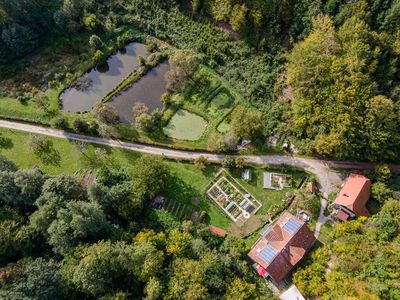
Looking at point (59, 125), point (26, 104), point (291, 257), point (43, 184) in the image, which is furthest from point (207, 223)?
point (26, 104)

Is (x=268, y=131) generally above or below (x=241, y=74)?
below

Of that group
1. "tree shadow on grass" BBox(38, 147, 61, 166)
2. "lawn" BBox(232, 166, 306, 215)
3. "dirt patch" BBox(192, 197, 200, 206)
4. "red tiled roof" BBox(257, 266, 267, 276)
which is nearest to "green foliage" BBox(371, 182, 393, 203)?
"lawn" BBox(232, 166, 306, 215)

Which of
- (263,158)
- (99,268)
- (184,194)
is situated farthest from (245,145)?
(99,268)

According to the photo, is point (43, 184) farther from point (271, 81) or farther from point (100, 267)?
point (271, 81)

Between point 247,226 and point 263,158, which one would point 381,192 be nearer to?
point 263,158

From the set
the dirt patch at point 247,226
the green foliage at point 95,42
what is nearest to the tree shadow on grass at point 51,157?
the green foliage at point 95,42

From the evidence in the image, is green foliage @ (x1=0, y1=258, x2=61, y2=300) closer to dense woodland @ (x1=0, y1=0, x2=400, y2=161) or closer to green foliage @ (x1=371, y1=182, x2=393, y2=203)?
dense woodland @ (x1=0, y1=0, x2=400, y2=161)
